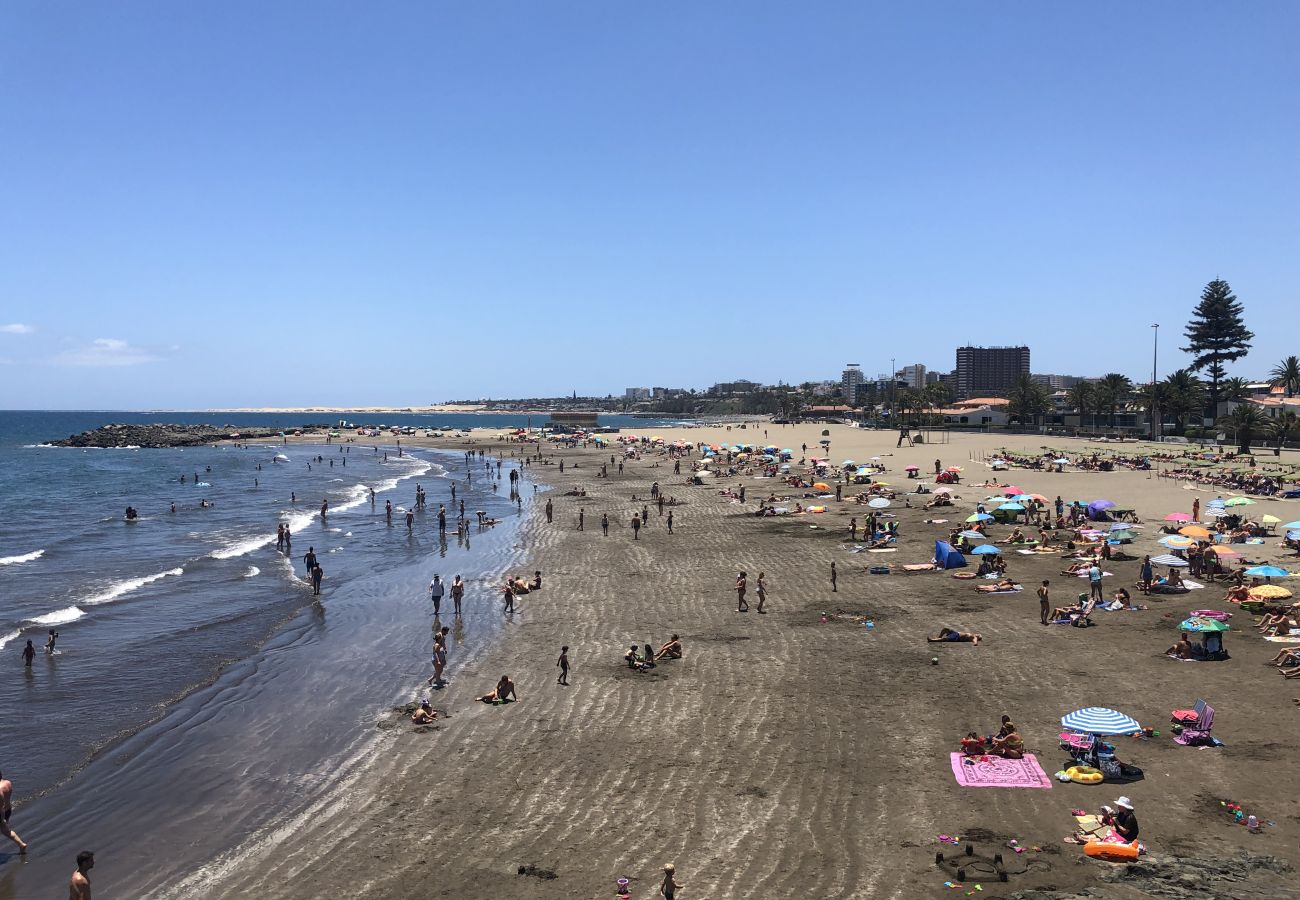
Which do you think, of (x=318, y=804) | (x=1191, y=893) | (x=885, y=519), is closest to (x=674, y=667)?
(x=318, y=804)

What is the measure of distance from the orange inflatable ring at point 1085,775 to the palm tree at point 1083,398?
90.0m

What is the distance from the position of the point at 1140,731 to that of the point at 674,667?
28.4ft

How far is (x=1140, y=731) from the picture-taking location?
12.7 meters

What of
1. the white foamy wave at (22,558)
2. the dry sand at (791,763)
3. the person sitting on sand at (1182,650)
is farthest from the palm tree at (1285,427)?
the white foamy wave at (22,558)

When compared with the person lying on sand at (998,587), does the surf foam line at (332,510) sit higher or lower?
lower

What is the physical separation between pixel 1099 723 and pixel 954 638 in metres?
6.57

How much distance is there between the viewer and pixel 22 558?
3300 cm

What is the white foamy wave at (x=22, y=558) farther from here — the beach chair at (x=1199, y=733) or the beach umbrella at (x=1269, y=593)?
the beach umbrella at (x=1269, y=593)

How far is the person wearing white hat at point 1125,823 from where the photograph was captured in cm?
971

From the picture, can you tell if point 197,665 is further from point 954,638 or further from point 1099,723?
point 1099,723

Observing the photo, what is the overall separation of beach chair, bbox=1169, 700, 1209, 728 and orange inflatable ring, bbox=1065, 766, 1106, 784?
2398 mm

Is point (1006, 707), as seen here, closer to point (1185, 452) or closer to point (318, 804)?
point (318, 804)

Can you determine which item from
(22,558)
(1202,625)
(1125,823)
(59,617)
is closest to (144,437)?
(22,558)

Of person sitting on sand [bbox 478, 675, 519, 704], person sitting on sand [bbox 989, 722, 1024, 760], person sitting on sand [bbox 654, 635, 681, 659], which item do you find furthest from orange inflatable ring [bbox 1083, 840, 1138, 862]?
person sitting on sand [bbox 478, 675, 519, 704]
